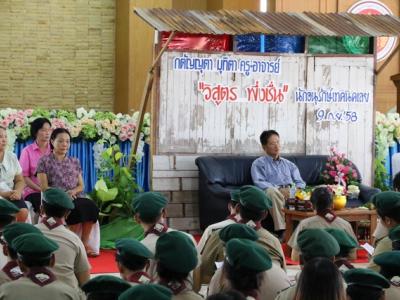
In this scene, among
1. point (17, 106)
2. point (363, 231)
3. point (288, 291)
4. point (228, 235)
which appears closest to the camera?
point (288, 291)

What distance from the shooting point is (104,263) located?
22.6 ft

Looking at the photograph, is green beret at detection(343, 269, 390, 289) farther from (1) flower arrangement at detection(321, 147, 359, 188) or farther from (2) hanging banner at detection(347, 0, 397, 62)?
(2) hanging banner at detection(347, 0, 397, 62)

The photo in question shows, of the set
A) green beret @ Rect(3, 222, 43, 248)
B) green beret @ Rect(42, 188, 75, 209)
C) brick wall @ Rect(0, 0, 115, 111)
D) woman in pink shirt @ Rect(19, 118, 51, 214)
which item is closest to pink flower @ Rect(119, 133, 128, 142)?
woman in pink shirt @ Rect(19, 118, 51, 214)

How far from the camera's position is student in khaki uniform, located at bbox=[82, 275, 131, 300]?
111 inches

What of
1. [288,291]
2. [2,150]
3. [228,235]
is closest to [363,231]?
[2,150]

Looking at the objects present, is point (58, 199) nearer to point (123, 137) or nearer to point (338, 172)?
point (123, 137)

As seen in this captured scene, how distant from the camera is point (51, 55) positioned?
45.2 ft

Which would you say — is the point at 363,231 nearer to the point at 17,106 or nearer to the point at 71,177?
the point at 71,177

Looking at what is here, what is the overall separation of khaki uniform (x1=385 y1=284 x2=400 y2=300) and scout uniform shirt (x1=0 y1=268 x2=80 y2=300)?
1.23 metres

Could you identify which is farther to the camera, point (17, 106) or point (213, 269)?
point (17, 106)

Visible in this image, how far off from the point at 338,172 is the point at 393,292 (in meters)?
5.38

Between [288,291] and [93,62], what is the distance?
36.6ft

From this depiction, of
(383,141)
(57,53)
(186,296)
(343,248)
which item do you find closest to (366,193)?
(383,141)

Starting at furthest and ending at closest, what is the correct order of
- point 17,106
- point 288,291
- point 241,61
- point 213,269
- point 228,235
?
point 17,106
point 241,61
point 213,269
point 228,235
point 288,291
